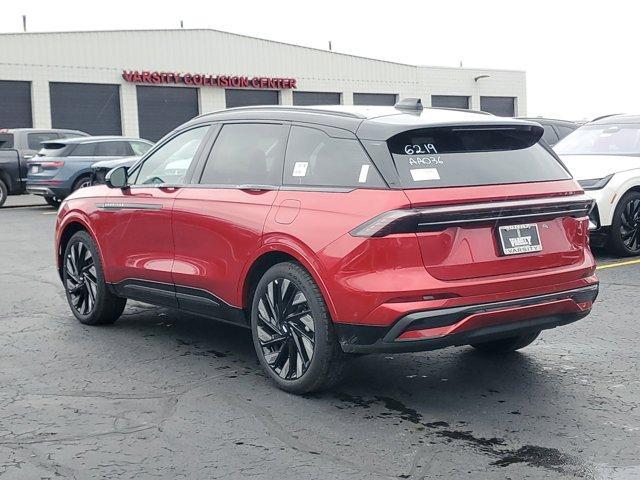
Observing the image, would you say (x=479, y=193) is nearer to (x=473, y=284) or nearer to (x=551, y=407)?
(x=473, y=284)

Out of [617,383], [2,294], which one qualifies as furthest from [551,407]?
[2,294]

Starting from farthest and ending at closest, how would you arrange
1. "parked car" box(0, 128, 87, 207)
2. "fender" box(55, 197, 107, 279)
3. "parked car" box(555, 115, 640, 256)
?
1. "parked car" box(0, 128, 87, 207)
2. "parked car" box(555, 115, 640, 256)
3. "fender" box(55, 197, 107, 279)

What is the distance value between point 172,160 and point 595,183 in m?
5.71

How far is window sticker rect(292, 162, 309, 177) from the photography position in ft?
17.4

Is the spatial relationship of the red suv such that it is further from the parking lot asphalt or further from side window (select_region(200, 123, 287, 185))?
the parking lot asphalt

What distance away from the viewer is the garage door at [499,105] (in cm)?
4981

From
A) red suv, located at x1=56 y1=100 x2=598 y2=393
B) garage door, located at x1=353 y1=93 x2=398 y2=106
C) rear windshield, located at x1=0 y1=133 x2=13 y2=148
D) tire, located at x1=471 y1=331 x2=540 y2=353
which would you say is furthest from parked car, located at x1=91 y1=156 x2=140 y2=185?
garage door, located at x1=353 y1=93 x2=398 y2=106

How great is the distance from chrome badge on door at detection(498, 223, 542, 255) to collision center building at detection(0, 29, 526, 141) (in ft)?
101

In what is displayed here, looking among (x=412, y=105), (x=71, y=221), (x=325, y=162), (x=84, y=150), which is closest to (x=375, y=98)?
(x=84, y=150)

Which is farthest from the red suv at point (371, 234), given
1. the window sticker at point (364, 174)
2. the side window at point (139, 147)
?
the side window at point (139, 147)

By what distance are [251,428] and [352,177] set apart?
1.49 m

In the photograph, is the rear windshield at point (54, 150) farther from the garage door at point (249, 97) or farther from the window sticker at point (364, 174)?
the garage door at point (249, 97)

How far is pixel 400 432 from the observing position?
14.8ft

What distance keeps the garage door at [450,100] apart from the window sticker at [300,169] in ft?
140
